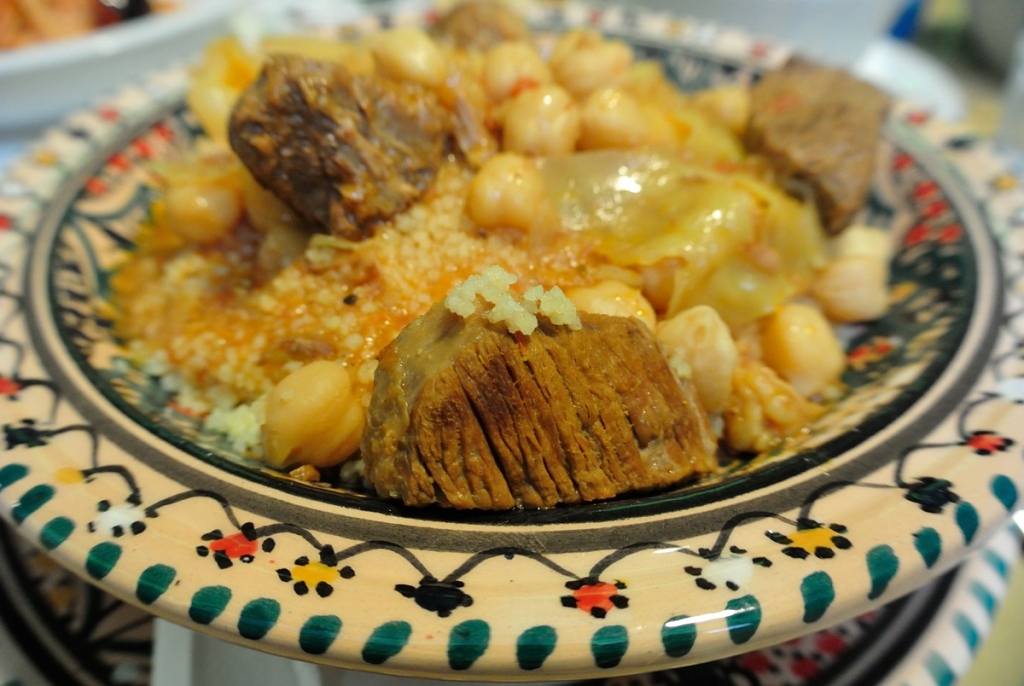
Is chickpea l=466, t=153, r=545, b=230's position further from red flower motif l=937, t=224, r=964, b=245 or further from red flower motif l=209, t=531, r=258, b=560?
red flower motif l=937, t=224, r=964, b=245

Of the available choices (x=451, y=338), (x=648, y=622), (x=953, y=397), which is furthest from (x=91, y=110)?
(x=953, y=397)

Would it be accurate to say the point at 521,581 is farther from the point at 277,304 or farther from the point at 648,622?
the point at 277,304

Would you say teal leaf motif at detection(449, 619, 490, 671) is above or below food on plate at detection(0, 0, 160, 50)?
below

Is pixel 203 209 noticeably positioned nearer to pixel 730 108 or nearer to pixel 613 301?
pixel 613 301

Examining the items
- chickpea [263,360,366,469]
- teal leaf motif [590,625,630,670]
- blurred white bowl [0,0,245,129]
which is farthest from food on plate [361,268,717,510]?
blurred white bowl [0,0,245,129]

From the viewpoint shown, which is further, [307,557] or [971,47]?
[971,47]
